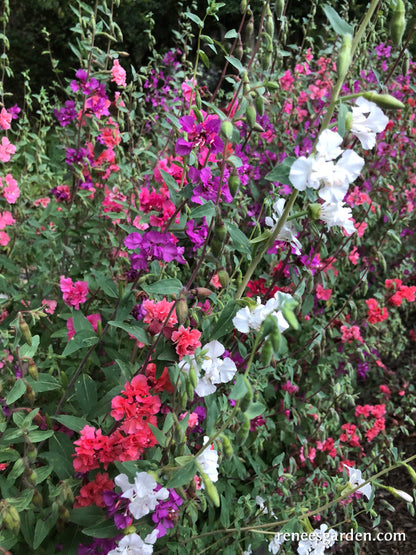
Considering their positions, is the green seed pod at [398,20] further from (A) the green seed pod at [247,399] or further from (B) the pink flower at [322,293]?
(B) the pink flower at [322,293]

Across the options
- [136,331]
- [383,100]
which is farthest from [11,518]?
[383,100]

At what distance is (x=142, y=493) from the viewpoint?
106 centimetres

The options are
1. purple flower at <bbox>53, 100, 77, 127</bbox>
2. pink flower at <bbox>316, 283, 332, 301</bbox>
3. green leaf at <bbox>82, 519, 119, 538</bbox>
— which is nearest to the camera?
green leaf at <bbox>82, 519, 119, 538</bbox>

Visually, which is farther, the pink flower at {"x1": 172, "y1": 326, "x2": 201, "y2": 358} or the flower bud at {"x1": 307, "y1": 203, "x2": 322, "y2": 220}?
the pink flower at {"x1": 172, "y1": 326, "x2": 201, "y2": 358}

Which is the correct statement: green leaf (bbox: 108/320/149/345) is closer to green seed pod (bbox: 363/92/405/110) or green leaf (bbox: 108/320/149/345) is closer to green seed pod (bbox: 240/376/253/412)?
green seed pod (bbox: 240/376/253/412)

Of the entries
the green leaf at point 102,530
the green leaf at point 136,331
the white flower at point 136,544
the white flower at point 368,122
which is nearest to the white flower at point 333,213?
the white flower at point 368,122

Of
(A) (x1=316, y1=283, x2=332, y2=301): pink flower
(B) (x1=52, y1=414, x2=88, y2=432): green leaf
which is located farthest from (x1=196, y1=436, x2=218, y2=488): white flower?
(A) (x1=316, y1=283, x2=332, y2=301): pink flower

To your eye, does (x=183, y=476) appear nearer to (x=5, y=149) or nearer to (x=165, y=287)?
(x=165, y=287)

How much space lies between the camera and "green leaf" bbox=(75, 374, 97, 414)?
1401 millimetres

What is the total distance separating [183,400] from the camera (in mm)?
1072

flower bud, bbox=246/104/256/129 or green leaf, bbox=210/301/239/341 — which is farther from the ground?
flower bud, bbox=246/104/256/129

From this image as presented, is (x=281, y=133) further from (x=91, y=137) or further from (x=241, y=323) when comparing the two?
(x=241, y=323)

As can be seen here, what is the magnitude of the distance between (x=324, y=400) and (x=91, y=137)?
5.61ft

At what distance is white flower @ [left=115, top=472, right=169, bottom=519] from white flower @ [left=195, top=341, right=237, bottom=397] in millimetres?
229
